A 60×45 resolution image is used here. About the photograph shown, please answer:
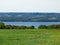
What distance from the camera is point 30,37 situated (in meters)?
8.63

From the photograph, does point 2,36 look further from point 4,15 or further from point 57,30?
point 57,30

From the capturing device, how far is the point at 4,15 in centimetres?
925

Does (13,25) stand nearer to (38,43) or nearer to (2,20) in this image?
(2,20)

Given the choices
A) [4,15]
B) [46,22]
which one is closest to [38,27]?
[46,22]

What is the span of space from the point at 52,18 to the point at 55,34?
2.42ft

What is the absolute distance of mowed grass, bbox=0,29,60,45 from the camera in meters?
7.70

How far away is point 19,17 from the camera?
9.50m

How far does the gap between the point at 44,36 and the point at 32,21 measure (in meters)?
0.96

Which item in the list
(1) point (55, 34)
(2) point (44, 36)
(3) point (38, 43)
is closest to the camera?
(3) point (38, 43)

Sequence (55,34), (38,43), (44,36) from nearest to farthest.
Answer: (38,43) < (44,36) < (55,34)

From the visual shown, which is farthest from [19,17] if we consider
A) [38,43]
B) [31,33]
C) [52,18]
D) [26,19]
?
[38,43]

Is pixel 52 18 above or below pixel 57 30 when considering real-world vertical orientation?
above

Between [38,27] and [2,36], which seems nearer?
[2,36]

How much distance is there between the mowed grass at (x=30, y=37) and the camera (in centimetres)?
770
